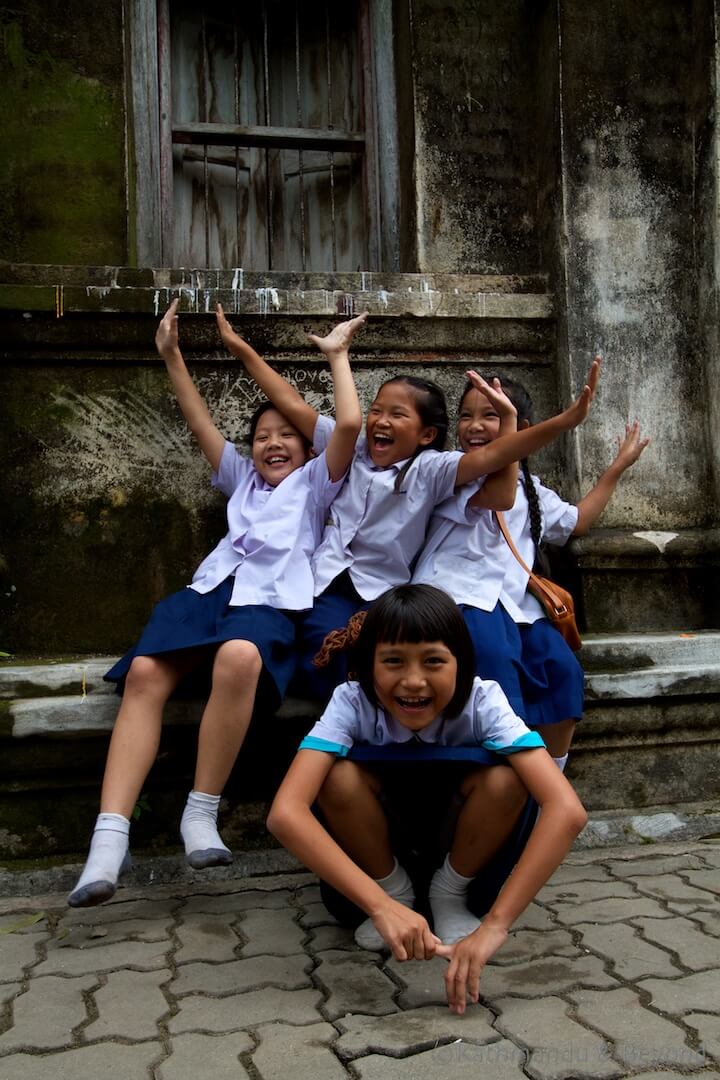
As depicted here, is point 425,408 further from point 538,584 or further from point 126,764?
point 126,764

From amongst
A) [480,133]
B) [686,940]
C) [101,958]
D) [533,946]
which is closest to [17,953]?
[101,958]

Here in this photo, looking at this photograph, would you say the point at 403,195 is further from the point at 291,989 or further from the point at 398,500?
the point at 291,989

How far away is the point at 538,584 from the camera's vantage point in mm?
2965

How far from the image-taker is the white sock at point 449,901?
233cm

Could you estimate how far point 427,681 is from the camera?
2180 millimetres

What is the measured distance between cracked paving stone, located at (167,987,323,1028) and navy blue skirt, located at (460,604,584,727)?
0.94 metres

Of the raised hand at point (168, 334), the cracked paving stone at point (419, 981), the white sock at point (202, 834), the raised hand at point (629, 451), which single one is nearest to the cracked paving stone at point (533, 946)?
the cracked paving stone at point (419, 981)

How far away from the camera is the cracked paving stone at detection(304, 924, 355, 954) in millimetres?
2352

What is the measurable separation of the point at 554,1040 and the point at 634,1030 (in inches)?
6.2

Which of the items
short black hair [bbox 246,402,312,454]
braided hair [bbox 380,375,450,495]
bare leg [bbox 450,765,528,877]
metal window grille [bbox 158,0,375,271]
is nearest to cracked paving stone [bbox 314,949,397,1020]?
bare leg [bbox 450,765,528,877]

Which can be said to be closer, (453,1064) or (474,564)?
(453,1064)

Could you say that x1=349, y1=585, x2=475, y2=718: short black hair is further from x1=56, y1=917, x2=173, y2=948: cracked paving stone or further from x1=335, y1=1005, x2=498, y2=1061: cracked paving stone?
x1=56, y1=917, x2=173, y2=948: cracked paving stone

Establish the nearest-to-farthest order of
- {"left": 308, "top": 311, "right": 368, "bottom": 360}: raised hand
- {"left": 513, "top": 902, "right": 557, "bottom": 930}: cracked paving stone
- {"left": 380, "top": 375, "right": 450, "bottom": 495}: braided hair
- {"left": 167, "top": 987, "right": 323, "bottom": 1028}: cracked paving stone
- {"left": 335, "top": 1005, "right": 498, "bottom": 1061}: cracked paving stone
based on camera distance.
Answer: {"left": 335, "top": 1005, "right": 498, "bottom": 1061}: cracked paving stone → {"left": 167, "top": 987, "right": 323, "bottom": 1028}: cracked paving stone → {"left": 513, "top": 902, "right": 557, "bottom": 930}: cracked paving stone → {"left": 380, "top": 375, "right": 450, "bottom": 495}: braided hair → {"left": 308, "top": 311, "right": 368, "bottom": 360}: raised hand

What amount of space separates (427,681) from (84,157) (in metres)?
2.63
